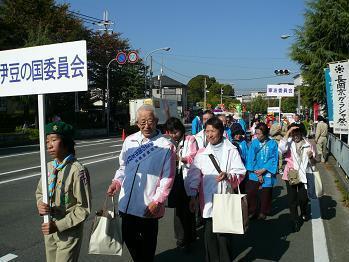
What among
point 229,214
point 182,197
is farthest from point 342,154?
point 229,214

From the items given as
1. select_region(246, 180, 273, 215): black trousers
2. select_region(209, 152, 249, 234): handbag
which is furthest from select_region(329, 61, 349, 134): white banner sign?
select_region(209, 152, 249, 234): handbag

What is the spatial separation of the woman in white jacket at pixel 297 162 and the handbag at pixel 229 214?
106 inches

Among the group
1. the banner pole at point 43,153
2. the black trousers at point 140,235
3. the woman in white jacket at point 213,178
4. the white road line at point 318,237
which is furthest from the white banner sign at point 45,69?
the white road line at point 318,237

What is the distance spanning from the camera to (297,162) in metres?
6.38

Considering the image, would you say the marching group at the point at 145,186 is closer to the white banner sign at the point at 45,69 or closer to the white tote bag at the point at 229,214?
the white tote bag at the point at 229,214

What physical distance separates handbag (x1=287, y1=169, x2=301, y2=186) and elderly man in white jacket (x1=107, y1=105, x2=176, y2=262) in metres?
3.23

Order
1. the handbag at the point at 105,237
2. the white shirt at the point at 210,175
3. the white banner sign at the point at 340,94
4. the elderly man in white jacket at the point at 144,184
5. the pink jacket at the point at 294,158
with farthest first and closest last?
1. the white banner sign at the point at 340,94
2. the pink jacket at the point at 294,158
3. the white shirt at the point at 210,175
4. the elderly man in white jacket at the point at 144,184
5. the handbag at the point at 105,237

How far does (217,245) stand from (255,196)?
2.72 metres

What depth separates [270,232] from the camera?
20.1 feet

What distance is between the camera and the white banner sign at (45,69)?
2.96 meters

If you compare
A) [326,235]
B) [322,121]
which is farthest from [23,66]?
[322,121]

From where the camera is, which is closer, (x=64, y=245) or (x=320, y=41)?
(x=64, y=245)

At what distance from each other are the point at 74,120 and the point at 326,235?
31.3m

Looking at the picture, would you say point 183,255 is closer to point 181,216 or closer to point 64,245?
point 181,216
